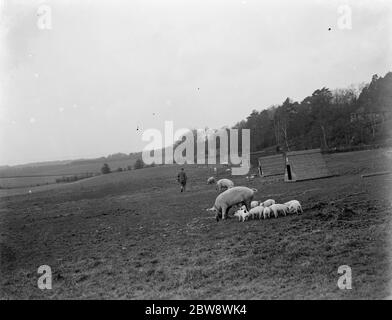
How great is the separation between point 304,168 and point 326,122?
33.7m

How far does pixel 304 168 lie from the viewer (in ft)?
91.7

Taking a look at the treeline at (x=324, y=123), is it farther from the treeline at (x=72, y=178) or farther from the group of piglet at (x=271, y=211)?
the group of piglet at (x=271, y=211)

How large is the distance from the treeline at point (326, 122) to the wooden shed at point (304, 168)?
25501mm

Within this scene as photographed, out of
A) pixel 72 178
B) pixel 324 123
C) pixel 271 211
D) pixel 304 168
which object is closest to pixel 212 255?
pixel 271 211

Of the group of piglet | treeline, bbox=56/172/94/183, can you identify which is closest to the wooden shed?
the group of piglet

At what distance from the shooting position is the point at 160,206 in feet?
70.6

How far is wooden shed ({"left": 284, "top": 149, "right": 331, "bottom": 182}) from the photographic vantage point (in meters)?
27.2

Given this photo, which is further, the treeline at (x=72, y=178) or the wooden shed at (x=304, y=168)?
the treeline at (x=72, y=178)

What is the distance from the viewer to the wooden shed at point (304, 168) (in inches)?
1072

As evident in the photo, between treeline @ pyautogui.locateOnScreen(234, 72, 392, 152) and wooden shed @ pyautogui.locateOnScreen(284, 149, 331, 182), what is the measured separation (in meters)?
25.5

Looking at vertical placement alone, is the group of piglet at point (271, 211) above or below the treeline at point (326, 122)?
→ below

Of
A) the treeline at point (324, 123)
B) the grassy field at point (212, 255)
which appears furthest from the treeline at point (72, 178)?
the grassy field at point (212, 255)
